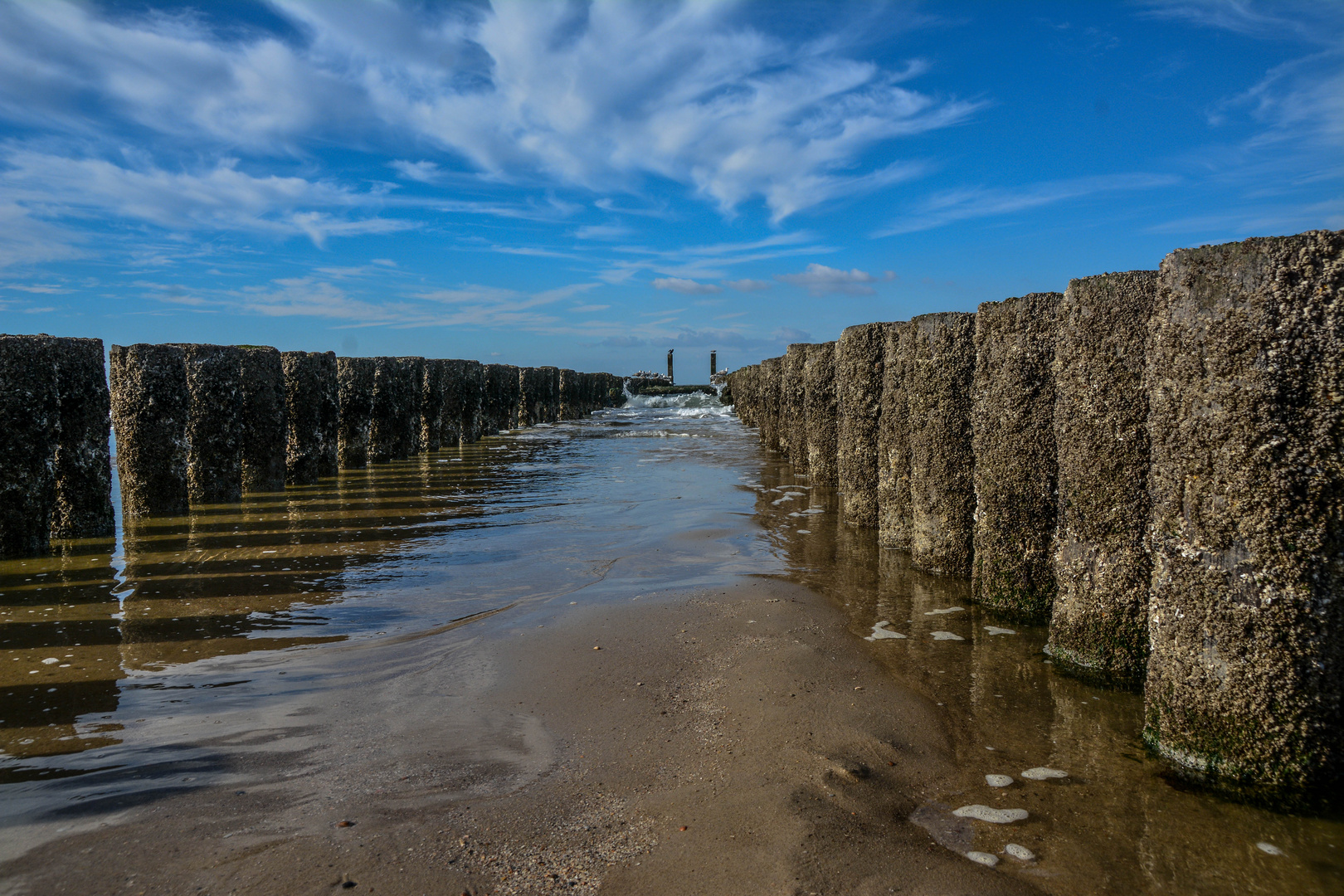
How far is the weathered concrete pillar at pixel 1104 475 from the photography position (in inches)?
139

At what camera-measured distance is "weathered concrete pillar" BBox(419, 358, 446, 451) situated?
16.5 metres

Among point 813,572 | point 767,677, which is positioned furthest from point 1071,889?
point 813,572

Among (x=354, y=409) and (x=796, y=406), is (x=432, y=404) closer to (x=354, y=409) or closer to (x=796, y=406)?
(x=354, y=409)

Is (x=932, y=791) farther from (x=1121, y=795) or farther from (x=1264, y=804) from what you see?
(x=1264, y=804)

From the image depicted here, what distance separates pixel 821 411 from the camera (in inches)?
398

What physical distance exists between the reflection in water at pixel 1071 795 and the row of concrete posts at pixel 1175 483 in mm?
192

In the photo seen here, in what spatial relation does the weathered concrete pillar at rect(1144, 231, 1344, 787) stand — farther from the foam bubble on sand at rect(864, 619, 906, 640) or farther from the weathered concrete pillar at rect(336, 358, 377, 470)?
the weathered concrete pillar at rect(336, 358, 377, 470)

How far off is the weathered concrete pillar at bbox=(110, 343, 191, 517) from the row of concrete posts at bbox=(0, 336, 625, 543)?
0.03 ft

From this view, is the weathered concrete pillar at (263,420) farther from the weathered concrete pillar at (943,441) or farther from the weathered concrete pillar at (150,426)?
the weathered concrete pillar at (943,441)

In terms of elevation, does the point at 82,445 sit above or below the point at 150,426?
below

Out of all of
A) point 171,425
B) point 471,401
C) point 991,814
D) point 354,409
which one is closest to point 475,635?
point 991,814

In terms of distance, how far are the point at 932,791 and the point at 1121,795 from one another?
0.70m

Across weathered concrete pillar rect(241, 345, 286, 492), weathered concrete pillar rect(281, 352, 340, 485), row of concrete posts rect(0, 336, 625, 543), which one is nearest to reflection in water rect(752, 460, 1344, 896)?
row of concrete posts rect(0, 336, 625, 543)

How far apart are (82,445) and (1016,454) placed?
8440 millimetres
